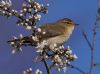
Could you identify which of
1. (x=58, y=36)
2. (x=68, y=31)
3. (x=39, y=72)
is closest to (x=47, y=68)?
(x=39, y=72)

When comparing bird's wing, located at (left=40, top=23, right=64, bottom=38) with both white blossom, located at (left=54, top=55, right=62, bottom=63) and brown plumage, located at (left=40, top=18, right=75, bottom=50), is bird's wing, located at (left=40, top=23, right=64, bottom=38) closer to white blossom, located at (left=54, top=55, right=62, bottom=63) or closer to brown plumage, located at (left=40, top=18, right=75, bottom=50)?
brown plumage, located at (left=40, top=18, right=75, bottom=50)

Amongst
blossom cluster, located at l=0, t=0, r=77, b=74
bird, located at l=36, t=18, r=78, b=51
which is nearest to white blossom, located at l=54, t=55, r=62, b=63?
blossom cluster, located at l=0, t=0, r=77, b=74

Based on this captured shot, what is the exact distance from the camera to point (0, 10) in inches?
116

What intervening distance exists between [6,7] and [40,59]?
76 cm

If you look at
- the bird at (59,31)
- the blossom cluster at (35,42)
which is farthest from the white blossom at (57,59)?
the bird at (59,31)

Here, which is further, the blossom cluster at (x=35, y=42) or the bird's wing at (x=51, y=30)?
the bird's wing at (x=51, y=30)

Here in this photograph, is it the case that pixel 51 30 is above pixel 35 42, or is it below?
below

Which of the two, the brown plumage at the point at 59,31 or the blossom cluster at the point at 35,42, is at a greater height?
the blossom cluster at the point at 35,42

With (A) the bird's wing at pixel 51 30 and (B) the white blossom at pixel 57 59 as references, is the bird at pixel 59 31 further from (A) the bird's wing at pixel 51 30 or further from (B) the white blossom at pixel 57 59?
(B) the white blossom at pixel 57 59

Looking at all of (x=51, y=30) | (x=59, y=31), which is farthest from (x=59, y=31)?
(x=51, y=30)

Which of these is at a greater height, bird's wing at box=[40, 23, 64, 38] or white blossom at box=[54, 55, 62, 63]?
white blossom at box=[54, 55, 62, 63]

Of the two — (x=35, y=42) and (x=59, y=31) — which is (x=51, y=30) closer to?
(x=59, y=31)

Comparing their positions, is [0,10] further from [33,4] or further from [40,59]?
[40,59]

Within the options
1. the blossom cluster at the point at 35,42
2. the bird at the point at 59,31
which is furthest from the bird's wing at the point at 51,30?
the blossom cluster at the point at 35,42
